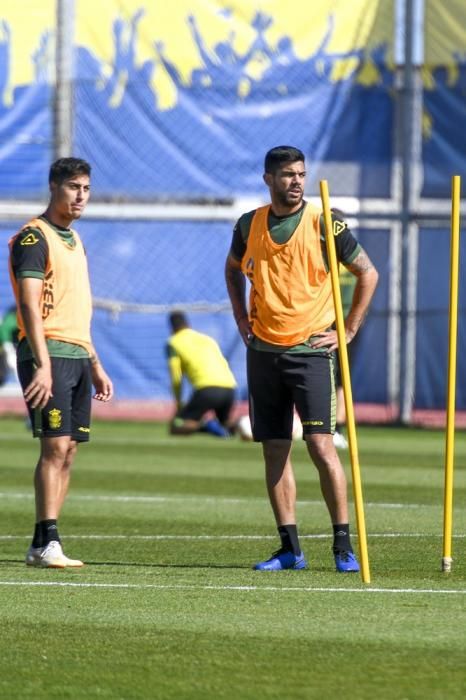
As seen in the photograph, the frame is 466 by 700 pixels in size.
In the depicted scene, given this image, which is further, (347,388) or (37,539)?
(37,539)

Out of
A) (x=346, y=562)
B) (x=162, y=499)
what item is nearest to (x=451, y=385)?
(x=346, y=562)

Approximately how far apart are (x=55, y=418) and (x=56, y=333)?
1.45 feet

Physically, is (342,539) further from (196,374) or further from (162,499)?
(196,374)

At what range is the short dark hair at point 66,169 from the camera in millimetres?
9188

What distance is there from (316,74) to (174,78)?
2.14 m

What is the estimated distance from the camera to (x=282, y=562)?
8836 mm

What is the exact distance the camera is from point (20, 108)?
26.8 meters

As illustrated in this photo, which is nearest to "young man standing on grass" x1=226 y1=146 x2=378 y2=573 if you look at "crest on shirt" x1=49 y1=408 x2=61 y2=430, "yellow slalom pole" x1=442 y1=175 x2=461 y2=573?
"yellow slalom pole" x1=442 y1=175 x2=461 y2=573

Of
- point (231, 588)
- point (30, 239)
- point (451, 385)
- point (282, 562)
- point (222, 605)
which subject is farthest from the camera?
point (30, 239)

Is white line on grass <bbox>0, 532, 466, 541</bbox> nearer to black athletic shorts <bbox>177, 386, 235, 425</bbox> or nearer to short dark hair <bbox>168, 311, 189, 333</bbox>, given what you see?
short dark hair <bbox>168, 311, 189, 333</bbox>

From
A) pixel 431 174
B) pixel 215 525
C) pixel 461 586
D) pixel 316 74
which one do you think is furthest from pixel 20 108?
pixel 461 586

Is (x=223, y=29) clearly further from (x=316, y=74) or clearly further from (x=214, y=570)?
(x=214, y=570)

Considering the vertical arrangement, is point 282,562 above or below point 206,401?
below

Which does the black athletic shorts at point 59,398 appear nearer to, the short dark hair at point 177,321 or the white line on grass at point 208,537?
the white line on grass at point 208,537
